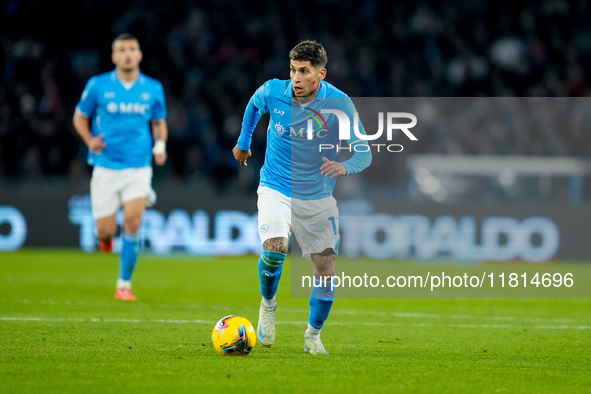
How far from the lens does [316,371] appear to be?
5.22 meters

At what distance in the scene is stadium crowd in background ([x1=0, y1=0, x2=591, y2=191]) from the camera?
53.7 ft

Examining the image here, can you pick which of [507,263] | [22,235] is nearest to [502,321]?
[507,263]

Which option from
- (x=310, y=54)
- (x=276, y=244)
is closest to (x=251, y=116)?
(x=310, y=54)

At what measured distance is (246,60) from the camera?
18938 millimetres

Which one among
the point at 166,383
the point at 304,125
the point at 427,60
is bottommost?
the point at 166,383

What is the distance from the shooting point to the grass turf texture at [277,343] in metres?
4.87

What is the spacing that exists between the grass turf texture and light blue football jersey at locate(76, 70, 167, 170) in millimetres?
1498

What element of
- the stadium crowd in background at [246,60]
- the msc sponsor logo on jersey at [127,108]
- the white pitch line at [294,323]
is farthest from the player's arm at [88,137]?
the stadium crowd in background at [246,60]

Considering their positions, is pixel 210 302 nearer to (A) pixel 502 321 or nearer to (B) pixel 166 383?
(A) pixel 502 321

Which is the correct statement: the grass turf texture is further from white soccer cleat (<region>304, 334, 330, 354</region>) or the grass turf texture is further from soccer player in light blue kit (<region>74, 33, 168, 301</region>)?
soccer player in light blue kit (<region>74, 33, 168, 301</region>)

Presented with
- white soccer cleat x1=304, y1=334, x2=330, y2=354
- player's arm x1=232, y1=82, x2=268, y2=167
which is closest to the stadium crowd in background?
player's arm x1=232, y1=82, x2=268, y2=167

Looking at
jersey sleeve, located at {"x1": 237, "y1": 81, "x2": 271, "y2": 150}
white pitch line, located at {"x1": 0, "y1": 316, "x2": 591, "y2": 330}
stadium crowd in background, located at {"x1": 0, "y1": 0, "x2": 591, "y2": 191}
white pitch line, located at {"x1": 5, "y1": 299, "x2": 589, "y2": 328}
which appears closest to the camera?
jersey sleeve, located at {"x1": 237, "y1": 81, "x2": 271, "y2": 150}

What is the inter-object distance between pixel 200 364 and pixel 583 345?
10.1 ft

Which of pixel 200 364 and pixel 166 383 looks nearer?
pixel 166 383
